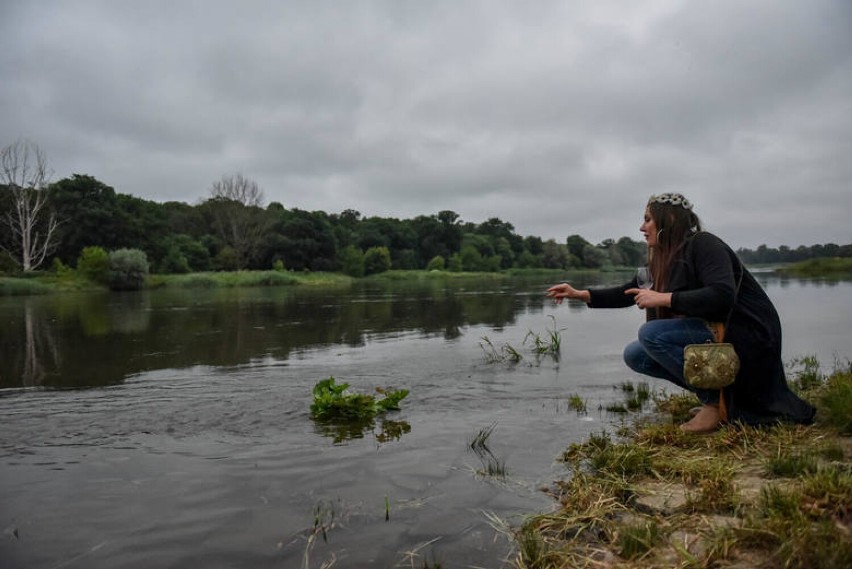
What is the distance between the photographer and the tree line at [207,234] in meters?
50.8

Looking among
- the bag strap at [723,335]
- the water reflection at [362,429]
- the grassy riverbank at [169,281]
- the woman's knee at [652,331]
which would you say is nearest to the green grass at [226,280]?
the grassy riverbank at [169,281]

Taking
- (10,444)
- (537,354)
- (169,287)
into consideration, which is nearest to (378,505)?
(10,444)

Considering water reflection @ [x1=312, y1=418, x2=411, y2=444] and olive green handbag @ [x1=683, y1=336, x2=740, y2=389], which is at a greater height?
olive green handbag @ [x1=683, y1=336, x2=740, y2=389]

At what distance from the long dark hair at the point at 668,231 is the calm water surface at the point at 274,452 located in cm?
155

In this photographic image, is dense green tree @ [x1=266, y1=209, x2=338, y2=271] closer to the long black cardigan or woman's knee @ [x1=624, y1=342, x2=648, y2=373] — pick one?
woman's knee @ [x1=624, y1=342, x2=648, y2=373]

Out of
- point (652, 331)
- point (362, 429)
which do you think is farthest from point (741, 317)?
point (362, 429)

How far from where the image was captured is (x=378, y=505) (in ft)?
10.8

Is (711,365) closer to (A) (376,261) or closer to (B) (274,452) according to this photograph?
(B) (274,452)

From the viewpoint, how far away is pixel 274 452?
14.1ft

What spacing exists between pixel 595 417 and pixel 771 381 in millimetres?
1752

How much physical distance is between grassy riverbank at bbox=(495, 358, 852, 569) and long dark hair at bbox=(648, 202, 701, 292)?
121 centimetres

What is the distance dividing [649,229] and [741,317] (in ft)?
3.02

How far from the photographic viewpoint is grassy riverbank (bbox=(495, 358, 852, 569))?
2.30 m

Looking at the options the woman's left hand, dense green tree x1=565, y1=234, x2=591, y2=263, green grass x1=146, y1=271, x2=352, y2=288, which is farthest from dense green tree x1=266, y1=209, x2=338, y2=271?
dense green tree x1=565, y1=234, x2=591, y2=263
